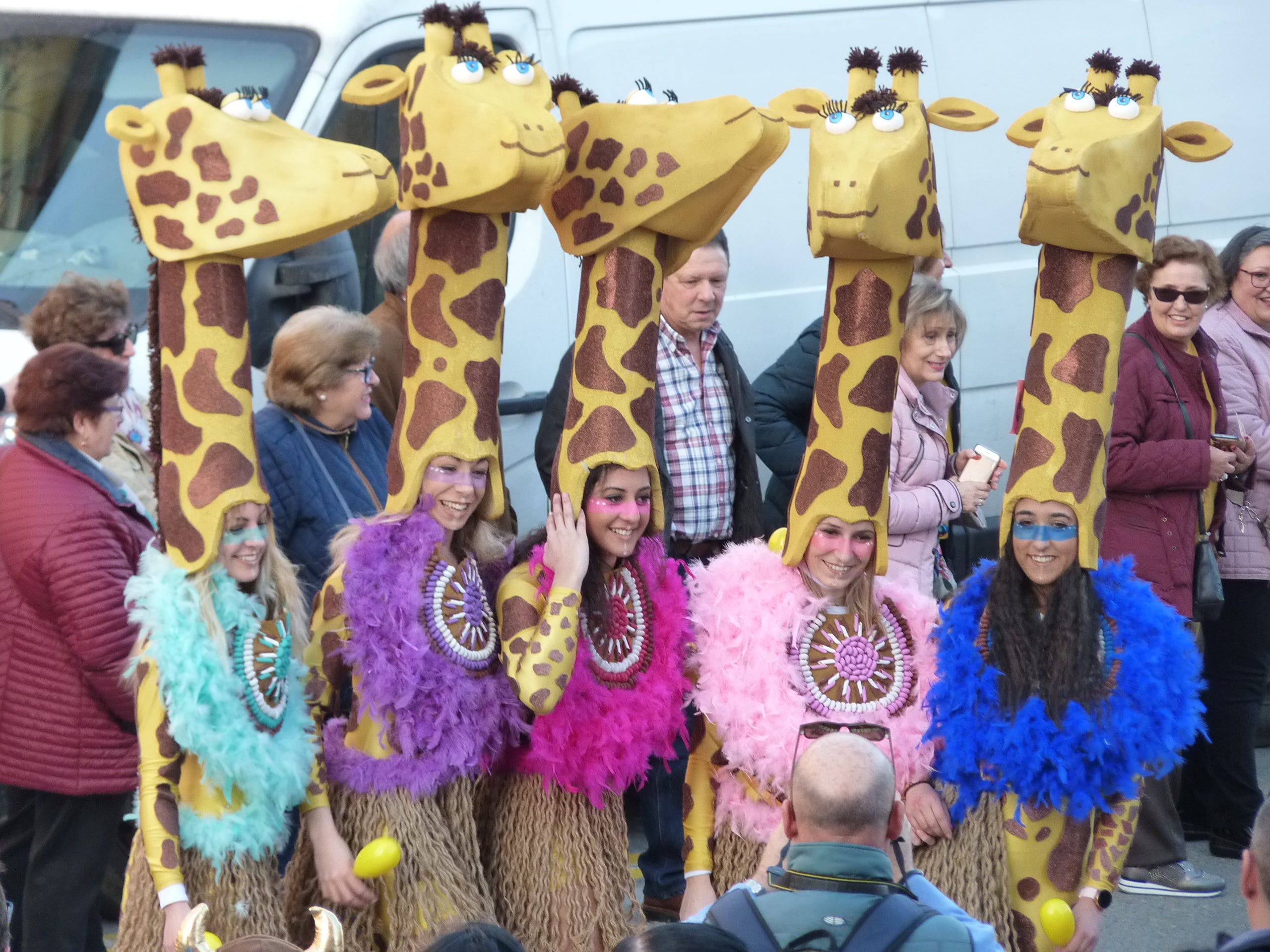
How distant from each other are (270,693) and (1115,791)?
1864 mm

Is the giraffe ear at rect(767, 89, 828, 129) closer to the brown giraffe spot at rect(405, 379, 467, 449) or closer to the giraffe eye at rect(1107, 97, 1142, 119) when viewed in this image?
the giraffe eye at rect(1107, 97, 1142, 119)

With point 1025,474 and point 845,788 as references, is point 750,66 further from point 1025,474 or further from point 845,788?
point 845,788

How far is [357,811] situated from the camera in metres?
3.47

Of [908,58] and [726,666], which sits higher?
[908,58]

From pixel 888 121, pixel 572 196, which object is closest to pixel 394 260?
pixel 572 196

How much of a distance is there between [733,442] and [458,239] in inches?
61.3

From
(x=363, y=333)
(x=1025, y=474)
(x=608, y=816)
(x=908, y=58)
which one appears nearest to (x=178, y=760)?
(x=608, y=816)

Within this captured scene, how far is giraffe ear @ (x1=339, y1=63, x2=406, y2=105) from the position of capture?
3.46 meters

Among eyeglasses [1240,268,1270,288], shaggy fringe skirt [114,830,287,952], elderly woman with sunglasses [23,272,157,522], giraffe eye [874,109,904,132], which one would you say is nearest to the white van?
elderly woman with sunglasses [23,272,157,522]

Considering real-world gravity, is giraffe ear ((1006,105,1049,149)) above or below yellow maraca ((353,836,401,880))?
above

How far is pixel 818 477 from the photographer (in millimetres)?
3621

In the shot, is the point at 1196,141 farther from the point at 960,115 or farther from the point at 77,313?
the point at 77,313

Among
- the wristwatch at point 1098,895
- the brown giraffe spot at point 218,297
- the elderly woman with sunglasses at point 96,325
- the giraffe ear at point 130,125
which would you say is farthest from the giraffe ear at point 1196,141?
the elderly woman with sunglasses at point 96,325

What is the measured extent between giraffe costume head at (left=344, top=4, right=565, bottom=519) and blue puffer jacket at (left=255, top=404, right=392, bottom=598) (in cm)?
69
